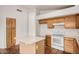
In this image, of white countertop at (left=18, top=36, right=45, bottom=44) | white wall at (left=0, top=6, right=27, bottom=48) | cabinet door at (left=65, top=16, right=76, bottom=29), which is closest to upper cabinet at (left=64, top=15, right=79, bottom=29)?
cabinet door at (left=65, top=16, right=76, bottom=29)

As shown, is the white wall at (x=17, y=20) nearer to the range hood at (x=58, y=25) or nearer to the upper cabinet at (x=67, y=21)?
the upper cabinet at (x=67, y=21)

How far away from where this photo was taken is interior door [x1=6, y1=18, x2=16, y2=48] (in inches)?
58.0

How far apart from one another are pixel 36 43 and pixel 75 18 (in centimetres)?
67

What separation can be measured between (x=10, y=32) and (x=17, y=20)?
0.20m

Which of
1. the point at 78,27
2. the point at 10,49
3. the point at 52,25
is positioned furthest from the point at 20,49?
the point at 78,27

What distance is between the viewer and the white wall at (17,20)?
1437 millimetres

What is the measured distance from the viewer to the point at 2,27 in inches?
57.0

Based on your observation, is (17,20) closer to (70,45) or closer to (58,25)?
(58,25)

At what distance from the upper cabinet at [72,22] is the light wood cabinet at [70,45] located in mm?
179

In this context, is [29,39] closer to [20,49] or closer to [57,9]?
[20,49]

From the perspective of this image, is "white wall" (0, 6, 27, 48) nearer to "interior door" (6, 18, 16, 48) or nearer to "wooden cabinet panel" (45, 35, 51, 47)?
"interior door" (6, 18, 16, 48)
